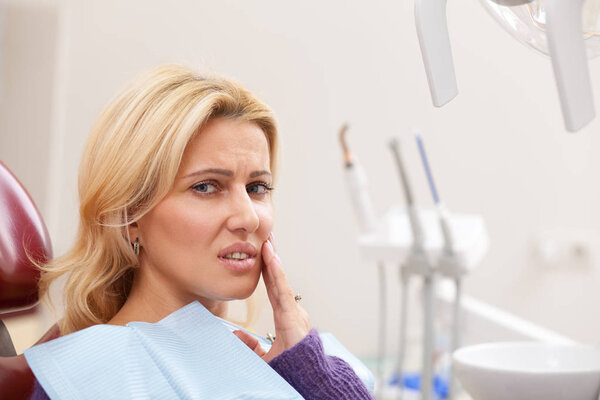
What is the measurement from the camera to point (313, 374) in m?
0.75

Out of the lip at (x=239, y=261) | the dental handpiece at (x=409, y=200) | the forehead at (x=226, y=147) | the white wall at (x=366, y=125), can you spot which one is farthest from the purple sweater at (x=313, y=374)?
the white wall at (x=366, y=125)

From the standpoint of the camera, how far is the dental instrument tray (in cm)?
194

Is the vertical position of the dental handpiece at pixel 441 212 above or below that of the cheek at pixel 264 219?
below

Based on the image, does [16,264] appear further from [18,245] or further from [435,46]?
[435,46]

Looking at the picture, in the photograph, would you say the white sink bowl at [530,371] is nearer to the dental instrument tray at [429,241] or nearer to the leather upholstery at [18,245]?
the leather upholstery at [18,245]

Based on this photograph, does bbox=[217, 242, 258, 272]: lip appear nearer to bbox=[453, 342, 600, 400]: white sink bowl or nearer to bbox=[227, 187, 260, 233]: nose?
bbox=[227, 187, 260, 233]: nose

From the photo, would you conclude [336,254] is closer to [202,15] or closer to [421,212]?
[421,212]

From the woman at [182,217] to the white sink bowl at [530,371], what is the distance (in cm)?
14

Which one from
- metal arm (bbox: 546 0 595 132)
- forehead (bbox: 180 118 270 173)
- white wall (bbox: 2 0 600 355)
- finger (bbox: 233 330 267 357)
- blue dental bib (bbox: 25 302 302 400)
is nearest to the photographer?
metal arm (bbox: 546 0 595 132)

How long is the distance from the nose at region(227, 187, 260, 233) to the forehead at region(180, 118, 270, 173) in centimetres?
4

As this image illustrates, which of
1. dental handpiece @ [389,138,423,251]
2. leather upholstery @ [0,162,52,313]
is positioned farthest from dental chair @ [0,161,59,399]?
dental handpiece @ [389,138,423,251]

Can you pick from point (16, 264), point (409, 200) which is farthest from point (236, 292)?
point (409, 200)

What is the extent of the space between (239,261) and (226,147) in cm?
14

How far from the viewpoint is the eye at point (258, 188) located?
2.75ft
